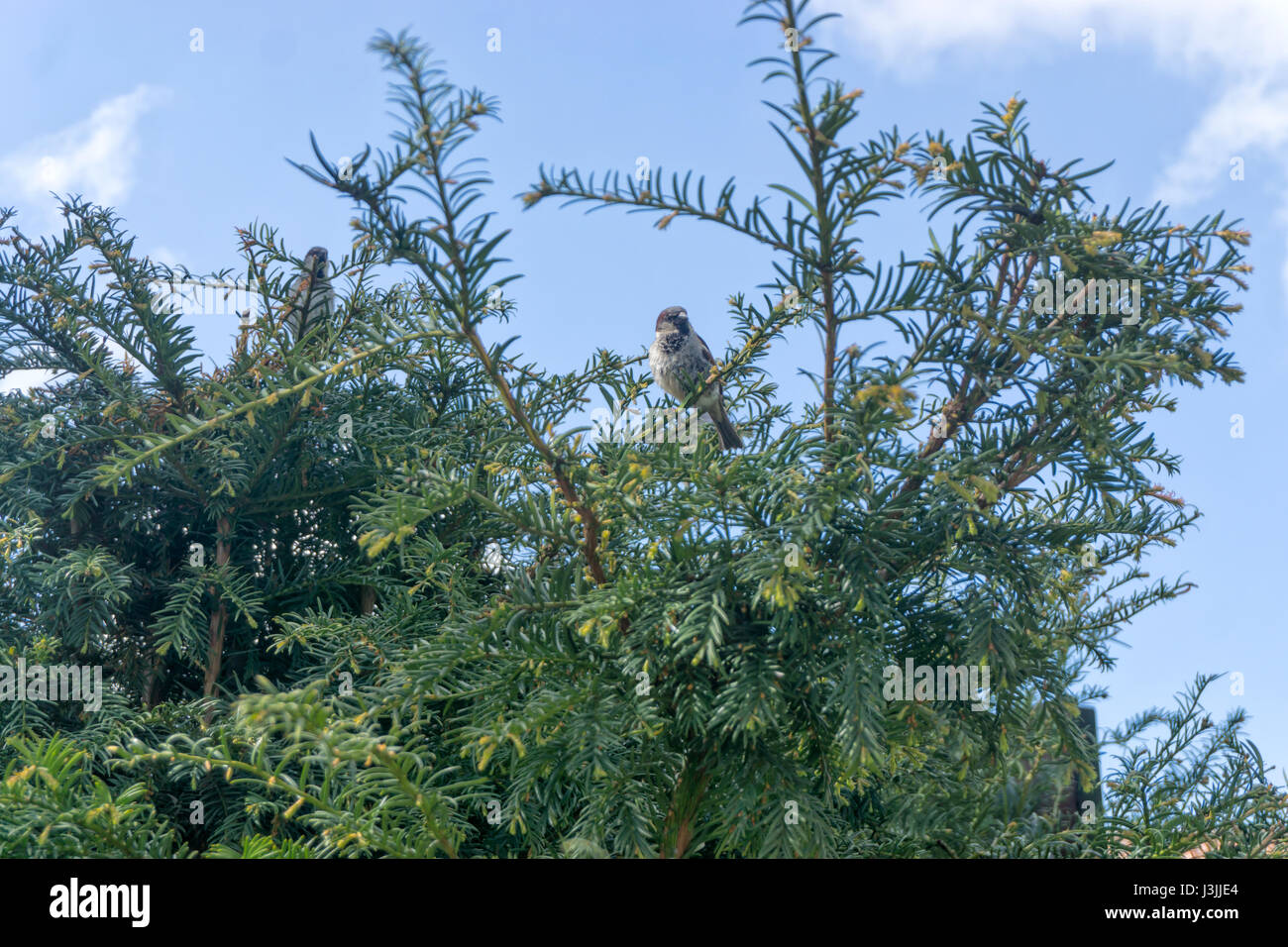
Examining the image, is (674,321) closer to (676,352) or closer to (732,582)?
(676,352)

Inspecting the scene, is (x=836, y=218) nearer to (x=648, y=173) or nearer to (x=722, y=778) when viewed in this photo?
(x=648, y=173)

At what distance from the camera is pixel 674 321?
7.90 feet

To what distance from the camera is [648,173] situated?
975mm

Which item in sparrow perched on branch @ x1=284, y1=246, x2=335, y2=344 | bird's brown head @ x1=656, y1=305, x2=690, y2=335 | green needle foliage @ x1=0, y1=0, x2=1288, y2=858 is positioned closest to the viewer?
green needle foliage @ x1=0, y1=0, x2=1288, y2=858

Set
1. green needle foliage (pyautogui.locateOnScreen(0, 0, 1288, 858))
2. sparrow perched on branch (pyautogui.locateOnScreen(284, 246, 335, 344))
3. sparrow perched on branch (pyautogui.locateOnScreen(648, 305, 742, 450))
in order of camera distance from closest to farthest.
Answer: green needle foliage (pyautogui.locateOnScreen(0, 0, 1288, 858)) → sparrow perched on branch (pyautogui.locateOnScreen(284, 246, 335, 344)) → sparrow perched on branch (pyautogui.locateOnScreen(648, 305, 742, 450))

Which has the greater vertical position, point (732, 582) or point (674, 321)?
point (674, 321)

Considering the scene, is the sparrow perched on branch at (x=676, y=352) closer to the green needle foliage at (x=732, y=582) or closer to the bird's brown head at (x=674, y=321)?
the bird's brown head at (x=674, y=321)

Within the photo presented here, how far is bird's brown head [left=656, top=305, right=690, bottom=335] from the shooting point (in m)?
2.38

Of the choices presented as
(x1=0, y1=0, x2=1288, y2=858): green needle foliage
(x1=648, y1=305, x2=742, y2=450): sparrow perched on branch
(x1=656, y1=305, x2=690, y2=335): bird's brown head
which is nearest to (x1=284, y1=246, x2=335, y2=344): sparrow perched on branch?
(x1=0, y1=0, x2=1288, y2=858): green needle foliage

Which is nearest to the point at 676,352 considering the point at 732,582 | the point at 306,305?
the point at 306,305

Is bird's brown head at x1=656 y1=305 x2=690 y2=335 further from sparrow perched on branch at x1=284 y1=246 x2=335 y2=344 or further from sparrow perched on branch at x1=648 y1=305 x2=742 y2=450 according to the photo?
sparrow perched on branch at x1=284 y1=246 x2=335 y2=344

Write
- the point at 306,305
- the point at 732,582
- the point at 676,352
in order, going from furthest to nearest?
the point at 676,352 < the point at 306,305 < the point at 732,582
